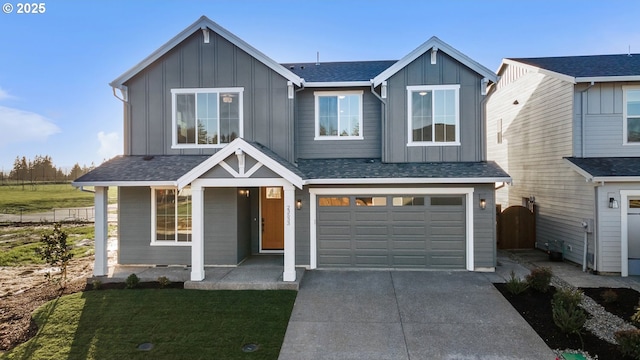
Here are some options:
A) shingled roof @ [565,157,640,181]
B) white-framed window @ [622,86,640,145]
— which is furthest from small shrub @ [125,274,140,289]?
white-framed window @ [622,86,640,145]

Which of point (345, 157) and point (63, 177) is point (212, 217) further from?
point (63, 177)

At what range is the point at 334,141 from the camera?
972 cm

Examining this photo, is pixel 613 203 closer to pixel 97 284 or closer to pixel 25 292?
pixel 97 284

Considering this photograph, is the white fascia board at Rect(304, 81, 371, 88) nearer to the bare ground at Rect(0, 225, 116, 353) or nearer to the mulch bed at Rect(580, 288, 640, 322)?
the mulch bed at Rect(580, 288, 640, 322)

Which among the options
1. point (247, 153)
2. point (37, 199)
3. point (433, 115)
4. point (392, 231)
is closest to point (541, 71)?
point (433, 115)

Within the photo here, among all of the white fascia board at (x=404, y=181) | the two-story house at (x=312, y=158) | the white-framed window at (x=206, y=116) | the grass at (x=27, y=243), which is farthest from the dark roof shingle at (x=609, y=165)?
the grass at (x=27, y=243)

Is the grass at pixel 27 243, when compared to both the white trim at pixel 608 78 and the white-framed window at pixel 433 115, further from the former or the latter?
the white trim at pixel 608 78

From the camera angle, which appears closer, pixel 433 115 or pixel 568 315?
pixel 568 315

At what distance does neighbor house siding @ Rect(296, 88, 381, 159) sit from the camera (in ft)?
31.7

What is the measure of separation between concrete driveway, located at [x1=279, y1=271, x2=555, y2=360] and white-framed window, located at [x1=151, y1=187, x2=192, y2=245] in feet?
13.6

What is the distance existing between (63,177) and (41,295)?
1557 inches

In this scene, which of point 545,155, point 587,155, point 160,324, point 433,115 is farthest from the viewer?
point 545,155

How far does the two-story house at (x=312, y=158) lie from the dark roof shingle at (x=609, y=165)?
2468 millimetres

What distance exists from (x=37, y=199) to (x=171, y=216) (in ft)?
92.2
